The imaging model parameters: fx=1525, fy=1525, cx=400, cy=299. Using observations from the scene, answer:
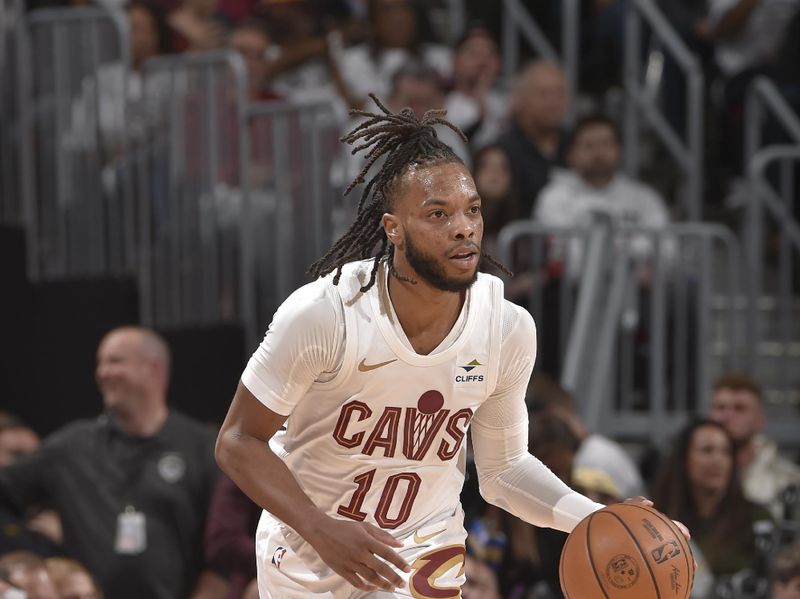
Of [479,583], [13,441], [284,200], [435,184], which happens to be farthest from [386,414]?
[284,200]

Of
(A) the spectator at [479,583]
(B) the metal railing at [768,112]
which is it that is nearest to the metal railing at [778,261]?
(B) the metal railing at [768,112]

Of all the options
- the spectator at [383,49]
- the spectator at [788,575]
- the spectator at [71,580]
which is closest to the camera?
the spectator at [788,575]

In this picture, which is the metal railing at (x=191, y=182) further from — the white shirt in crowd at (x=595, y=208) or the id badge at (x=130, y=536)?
the id badge at (x=130, y=536)

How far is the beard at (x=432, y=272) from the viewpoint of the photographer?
4.12 m

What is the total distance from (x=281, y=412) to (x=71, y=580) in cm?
281

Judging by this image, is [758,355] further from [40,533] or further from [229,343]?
[40,533]

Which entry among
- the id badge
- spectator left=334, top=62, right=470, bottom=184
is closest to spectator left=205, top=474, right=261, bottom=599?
the id badge

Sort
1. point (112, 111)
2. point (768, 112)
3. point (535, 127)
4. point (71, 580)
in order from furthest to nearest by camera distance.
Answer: point (768, 112)
point (535, 127)
point (112, 111)
point (71, 580)

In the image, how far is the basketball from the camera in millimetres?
4172

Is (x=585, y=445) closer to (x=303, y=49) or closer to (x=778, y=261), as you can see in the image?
(x=778, y=261)

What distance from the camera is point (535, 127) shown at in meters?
9.51

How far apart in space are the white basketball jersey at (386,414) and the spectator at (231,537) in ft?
8.95

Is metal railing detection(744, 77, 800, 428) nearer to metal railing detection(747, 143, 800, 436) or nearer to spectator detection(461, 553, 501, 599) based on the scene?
metal railing detection(747, 143, 800, 436)

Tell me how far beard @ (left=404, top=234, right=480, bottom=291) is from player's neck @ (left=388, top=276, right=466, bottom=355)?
9 centimetres
